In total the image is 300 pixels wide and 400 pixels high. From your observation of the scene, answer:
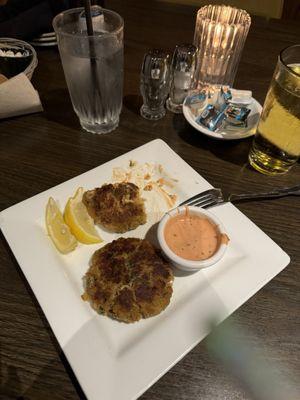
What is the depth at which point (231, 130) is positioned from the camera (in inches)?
55.1

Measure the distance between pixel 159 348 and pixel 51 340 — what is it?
302mm

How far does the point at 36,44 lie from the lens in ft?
5.99

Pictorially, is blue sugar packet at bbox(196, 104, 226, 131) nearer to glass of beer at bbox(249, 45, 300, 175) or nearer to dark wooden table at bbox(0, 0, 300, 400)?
dark wooden table at bbox(0, 0, 300, 400)

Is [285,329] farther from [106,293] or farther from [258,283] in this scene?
[106,293]

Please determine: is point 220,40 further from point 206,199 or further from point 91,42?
point 206,199

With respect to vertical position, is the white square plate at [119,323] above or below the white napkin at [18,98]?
below

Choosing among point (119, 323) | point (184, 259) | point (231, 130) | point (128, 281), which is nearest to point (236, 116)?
point (231, 130)

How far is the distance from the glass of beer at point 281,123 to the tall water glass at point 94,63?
2.06 ft

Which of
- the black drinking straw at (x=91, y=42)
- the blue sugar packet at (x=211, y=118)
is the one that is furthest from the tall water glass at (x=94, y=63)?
the blue sugar packet at (x=211, y=118)

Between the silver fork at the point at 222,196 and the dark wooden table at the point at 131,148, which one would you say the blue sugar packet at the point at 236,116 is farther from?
the silver fork at the point at 222,196

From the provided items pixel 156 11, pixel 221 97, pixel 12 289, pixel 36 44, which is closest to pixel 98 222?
pixel 12 289

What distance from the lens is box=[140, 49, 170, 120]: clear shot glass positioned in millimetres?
1369

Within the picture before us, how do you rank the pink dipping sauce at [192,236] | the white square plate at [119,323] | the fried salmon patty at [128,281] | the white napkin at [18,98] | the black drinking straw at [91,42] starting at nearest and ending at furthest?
the white square plate at [119,323] < the fried salmon patty at [128,281] < the pink dipping sauce at [192,236] < the black drinking straw at [91,42] < the white napkin at [18,98]

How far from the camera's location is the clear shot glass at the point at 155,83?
1.37 meters
